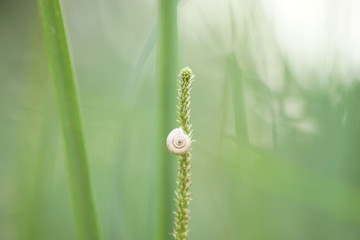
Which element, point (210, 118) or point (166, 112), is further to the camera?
point (210, 118)

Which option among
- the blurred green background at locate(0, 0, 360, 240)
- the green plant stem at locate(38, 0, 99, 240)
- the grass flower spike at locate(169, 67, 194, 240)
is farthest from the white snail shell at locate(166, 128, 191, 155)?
the blurred green background at locate(0, 0, 360, 240)

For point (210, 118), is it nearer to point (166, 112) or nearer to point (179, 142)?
point (166, 112)

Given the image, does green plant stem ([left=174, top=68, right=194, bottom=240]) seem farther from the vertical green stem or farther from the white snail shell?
the vertical green stem

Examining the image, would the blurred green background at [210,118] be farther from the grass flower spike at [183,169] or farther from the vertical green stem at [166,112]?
the grass flower spike at [183,169]

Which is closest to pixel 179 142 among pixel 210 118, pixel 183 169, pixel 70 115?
pixel 183 169

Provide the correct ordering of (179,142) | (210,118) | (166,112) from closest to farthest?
1. (179,142)
2. (166,112)
3. (210,118)

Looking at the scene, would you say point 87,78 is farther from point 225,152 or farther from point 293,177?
point 293,177

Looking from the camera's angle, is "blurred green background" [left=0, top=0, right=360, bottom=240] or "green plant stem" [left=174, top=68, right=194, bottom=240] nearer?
"green plant stem" [left=174, top=68, right=194, bottom=240]
